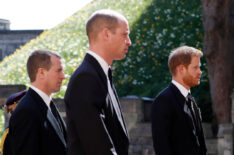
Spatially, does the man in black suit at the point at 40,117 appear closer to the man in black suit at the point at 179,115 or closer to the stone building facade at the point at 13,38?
the man in black suit at the point at 179,115

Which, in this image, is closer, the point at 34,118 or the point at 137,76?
the point at 34,118

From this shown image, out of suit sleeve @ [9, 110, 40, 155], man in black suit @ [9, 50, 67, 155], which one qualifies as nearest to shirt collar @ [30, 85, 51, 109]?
man in black suit @ [9, 50, 67, 155]

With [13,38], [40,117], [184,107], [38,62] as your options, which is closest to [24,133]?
[40,117]

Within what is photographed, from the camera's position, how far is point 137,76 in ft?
50.3

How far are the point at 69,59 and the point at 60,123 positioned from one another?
1339cm

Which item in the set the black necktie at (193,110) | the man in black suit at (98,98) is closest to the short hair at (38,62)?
the man in black suit at (98,98)

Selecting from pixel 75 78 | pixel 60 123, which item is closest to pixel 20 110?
pixel 60 123

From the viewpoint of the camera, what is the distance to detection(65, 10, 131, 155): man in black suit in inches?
129

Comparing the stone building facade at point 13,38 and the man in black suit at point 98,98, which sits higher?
the stone building facade at point 13,38

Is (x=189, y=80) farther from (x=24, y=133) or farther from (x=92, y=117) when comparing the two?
(x=92, y=117)

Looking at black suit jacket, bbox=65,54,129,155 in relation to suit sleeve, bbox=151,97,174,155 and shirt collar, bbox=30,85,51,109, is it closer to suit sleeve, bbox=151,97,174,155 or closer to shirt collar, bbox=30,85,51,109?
shirt collar, bbox=30,85,51,109

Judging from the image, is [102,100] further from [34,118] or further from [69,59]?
[69,59]

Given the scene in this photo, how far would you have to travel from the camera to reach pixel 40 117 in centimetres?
419

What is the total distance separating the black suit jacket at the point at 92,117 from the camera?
3.27 metres
